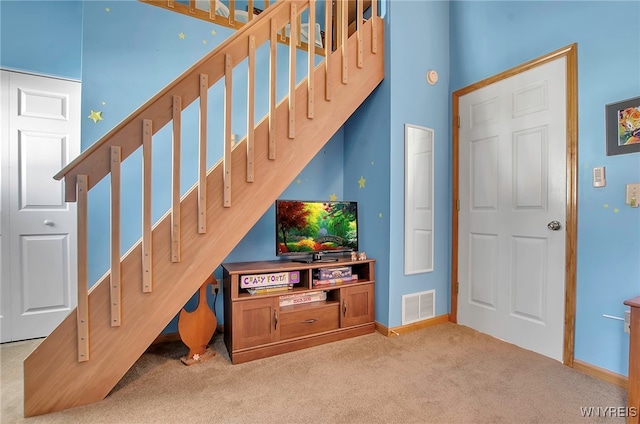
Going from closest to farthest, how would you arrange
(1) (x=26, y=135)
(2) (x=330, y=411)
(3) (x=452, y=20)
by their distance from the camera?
(2) (x=330, y=411) < (1) (x=26, y=135) < (3) (x=452, y=20)

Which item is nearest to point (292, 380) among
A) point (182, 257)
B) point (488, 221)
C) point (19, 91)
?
point (182, 257)

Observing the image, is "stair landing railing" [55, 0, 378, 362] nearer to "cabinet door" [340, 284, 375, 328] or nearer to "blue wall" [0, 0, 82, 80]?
"cabinet door" [340, 284, 375, 328]

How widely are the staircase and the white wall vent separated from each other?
142cm

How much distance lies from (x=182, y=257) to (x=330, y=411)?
3.61 ft

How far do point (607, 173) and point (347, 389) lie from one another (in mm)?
1947

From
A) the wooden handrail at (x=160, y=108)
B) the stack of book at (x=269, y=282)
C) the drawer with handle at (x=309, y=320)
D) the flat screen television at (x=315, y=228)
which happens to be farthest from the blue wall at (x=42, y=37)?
the drawer with handle at (x=309, y=320)

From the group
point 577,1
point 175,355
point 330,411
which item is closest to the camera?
point 330,411

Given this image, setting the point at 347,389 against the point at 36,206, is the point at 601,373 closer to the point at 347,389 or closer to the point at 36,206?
the point at 347,389

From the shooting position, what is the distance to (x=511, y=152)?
7.43 feet

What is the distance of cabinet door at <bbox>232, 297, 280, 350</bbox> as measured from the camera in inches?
76.7

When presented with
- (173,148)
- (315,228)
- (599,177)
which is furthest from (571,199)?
(173,148)

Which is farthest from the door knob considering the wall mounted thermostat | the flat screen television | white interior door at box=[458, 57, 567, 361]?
the flat screen television

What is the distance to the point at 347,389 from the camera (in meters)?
1.65

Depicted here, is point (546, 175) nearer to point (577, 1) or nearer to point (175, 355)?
point (577, 1)
